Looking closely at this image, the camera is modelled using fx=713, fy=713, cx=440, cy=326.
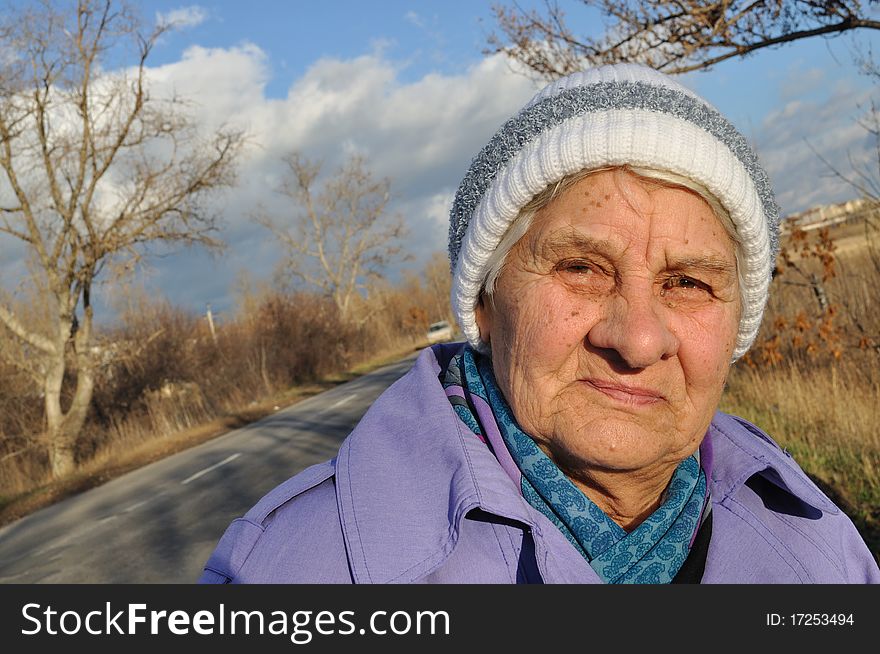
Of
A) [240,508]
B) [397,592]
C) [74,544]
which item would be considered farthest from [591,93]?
[74,544]

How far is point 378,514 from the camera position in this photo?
4.40 feet

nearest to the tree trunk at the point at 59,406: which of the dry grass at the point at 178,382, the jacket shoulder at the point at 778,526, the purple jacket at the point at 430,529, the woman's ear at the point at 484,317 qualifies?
the dry grass at the point at 178,382

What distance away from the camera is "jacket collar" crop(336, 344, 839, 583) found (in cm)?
131

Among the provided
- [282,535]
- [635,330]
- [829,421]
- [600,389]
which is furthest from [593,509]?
[829,421]

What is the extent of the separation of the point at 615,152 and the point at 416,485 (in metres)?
0.81

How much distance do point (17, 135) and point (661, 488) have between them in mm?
15764

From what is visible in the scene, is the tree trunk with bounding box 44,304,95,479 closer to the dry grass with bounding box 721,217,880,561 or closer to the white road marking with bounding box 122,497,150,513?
the white road marking with bounding box 122,497,150,513

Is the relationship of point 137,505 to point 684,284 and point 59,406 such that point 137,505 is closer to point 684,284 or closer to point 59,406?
point 59,406

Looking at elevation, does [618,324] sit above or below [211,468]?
above

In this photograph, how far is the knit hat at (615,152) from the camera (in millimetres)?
1517

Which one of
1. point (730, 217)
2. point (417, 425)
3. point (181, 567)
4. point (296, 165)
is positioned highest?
point (296, 165)

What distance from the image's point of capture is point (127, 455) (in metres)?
14.1

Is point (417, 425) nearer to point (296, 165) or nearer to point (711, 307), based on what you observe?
point (711, 307)

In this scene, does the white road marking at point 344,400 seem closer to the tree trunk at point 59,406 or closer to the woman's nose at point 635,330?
the tree trunk at point 59,406
